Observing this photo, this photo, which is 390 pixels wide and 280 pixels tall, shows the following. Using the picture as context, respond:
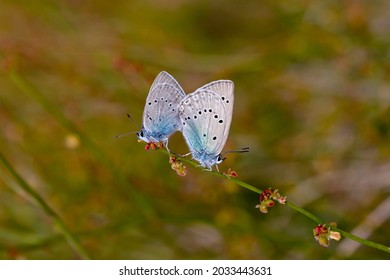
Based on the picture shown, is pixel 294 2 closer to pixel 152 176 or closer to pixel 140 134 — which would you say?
pixel 152 176

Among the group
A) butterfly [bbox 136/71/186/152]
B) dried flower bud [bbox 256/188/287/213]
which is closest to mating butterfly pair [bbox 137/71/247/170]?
butterfly [bbox 136/71/186/152]

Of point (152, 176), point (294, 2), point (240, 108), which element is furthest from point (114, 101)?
point (294, 2)

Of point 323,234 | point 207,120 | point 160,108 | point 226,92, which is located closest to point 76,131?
point 160,108

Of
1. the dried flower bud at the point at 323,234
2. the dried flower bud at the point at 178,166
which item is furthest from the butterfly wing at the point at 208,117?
the dried flower bud at the point at 323,234

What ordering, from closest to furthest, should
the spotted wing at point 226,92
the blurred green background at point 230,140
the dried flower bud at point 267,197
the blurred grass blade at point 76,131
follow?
the dried flower bud at point 267,197 < the spotted wing at point 226,92 < the blurred grass blade at point 76,131 < the blurred green background at point 230,140

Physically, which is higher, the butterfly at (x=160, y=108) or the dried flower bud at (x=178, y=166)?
the butterfly at (x=160, y=108)

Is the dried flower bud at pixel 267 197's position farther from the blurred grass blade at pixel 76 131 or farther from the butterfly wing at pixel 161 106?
the blurred grass blade at pixel 76 131

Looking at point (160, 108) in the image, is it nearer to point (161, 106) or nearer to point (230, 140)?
point (161, 106)
